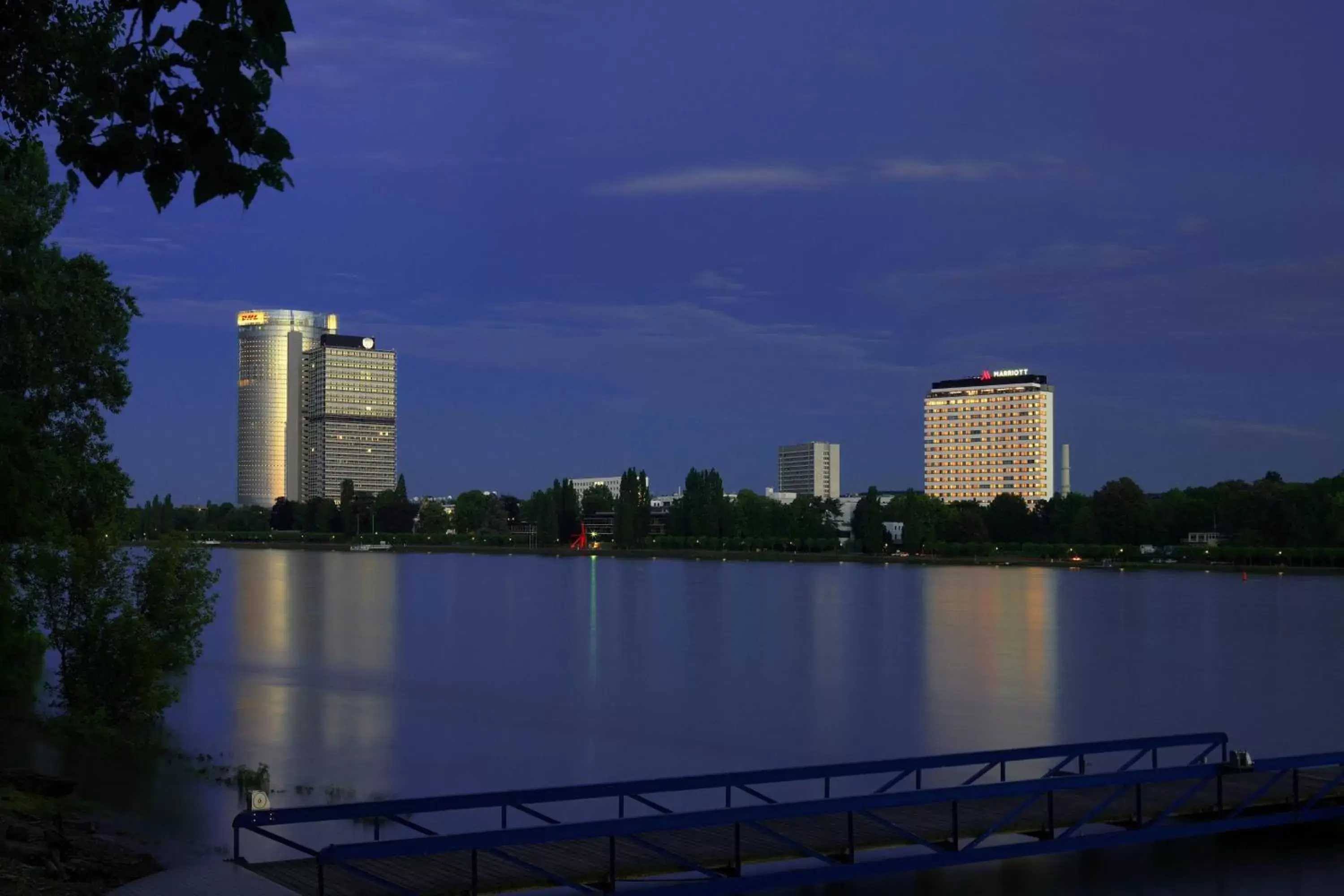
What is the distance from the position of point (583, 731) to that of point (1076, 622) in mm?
46457

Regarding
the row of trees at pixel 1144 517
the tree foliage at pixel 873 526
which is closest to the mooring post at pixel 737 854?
the row of trees at pixel 1144 517

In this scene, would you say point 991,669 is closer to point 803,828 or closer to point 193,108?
point 803,828

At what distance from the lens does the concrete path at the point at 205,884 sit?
11203 millimetres

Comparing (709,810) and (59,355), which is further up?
(59,355)

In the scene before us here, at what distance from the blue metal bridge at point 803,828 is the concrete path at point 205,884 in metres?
0.34

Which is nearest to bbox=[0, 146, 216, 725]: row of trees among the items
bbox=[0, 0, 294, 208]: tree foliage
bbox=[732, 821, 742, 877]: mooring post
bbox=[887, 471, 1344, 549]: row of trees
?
bbox=[732, 821, 742, 877]: mooring post

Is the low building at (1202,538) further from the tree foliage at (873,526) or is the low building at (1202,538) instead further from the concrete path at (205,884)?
the concrete path at (205,884)

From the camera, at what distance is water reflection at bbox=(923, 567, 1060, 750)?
35438 millimetres

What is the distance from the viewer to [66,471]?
1973cm

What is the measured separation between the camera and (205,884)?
11.5 m

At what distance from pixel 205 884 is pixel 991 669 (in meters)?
42.0

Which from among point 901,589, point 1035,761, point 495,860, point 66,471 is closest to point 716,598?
point 901,589

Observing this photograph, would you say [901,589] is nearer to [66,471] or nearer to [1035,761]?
[1035,761]

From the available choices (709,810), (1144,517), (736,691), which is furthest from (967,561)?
(709,810)
